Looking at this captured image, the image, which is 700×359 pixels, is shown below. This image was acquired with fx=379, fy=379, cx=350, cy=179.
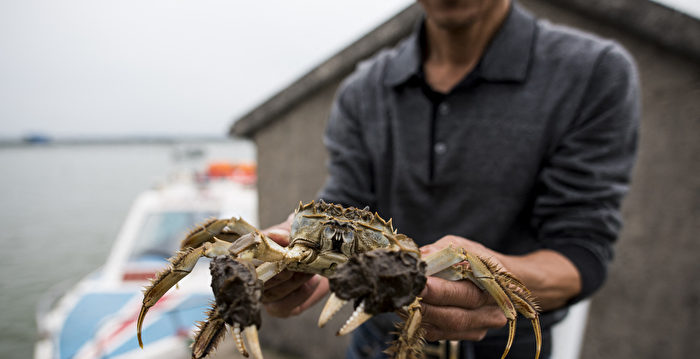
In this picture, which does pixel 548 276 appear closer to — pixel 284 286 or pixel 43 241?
pixel 284 286

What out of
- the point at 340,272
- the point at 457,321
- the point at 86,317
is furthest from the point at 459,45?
the point at 86,317

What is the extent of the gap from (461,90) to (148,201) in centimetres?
766

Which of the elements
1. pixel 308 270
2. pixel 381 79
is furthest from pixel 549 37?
pixel 308 270

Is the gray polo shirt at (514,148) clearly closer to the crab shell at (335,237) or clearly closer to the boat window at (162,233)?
the crab shell at (335,237)

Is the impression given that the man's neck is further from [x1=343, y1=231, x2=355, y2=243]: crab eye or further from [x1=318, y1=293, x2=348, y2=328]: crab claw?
[x1=318, y1=293, x2=348, y2=328]: crab claw

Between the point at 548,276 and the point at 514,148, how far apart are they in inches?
28.7

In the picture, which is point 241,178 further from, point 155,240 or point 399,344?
point 399,344

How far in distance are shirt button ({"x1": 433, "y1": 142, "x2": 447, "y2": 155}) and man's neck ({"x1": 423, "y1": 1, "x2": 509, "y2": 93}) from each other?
35 cm

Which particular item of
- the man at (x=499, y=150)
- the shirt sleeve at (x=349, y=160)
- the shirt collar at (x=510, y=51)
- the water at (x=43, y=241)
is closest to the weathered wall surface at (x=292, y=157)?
the shirt sleeve at (x=349, y=160)

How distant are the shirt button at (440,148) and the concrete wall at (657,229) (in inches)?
85.7

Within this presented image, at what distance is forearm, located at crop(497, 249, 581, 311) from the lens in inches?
65.6

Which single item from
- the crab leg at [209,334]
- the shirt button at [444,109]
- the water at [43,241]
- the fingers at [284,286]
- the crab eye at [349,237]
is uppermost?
the shirt button at [444,109]

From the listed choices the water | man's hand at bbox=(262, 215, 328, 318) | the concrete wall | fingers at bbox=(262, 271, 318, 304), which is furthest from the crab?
the water

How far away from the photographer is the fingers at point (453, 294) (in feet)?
4.14
